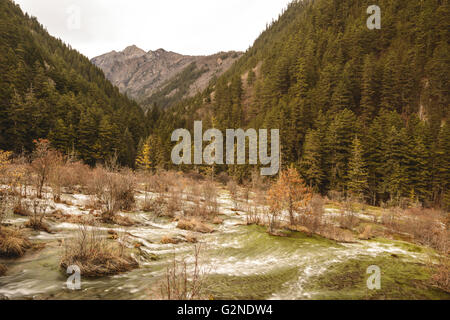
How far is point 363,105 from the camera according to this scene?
49312 millimetres

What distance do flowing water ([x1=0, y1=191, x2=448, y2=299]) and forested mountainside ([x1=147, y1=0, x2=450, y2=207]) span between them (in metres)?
26.6

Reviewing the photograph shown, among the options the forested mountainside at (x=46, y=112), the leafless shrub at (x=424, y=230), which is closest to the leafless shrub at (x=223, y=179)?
the forested mountainside at (x=46, y=112)

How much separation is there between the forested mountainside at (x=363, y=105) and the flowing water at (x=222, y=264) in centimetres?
2657

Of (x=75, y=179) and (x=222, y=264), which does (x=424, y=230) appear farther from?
(x=75, y=179)

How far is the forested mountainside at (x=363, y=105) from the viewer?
35.7 m

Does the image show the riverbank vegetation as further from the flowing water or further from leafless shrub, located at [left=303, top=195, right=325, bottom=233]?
the flowing water

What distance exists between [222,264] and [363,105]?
54.7m

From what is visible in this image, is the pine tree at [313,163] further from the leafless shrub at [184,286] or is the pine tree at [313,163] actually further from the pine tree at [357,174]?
the leafless shrub at [184,286]
